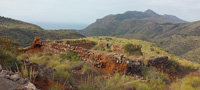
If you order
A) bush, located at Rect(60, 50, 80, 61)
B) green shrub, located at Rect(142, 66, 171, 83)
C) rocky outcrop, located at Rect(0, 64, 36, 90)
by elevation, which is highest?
rocky outcrop, located at Rect(0, 64, 36, 90)

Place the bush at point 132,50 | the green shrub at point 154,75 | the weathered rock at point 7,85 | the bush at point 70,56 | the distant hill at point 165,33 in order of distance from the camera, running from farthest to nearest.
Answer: the distant hill at point 165,33, the bush at point 132,50, the bush at point 70,56, the green shrub at point 154,75, the weathered rock at point 7,85

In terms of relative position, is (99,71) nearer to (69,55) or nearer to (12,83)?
(69,55)

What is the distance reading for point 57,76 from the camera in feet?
19.4

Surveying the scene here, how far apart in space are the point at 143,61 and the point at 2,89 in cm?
931

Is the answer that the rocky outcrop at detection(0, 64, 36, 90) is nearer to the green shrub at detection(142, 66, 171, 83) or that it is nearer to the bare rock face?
the green shrub at detection(142, 66, 171, 83)

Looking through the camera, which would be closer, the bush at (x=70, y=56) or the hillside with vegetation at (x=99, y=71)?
the hillside with vegetation at (x=99, y=71)

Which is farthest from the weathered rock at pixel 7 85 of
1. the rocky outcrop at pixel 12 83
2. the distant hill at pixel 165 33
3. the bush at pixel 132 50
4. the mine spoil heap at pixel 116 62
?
the distant hill at pixel 165 33

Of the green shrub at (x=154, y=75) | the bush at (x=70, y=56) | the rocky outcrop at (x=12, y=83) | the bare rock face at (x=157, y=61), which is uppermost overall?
the rocky outcrop at (x=12, y=83)

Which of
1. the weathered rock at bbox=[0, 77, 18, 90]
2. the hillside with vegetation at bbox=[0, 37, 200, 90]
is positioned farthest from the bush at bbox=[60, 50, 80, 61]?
the weathered rock at bbox=[0, 77, 18, 90]

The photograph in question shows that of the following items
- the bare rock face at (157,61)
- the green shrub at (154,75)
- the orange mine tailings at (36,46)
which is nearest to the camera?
the green shrub at (154,75)

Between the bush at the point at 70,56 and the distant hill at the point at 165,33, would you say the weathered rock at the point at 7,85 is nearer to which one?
the bush at the point at 70,56

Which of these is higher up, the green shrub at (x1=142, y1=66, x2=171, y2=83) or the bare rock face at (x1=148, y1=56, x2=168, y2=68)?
the bare rock face at (x1=148, y1=56, x2=168, y2=68)

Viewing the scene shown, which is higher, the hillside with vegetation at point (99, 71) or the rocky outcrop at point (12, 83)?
the rocky outcrop at point (12, 83)

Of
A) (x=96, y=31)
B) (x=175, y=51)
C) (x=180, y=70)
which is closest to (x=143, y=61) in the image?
(x=180, y=70)
